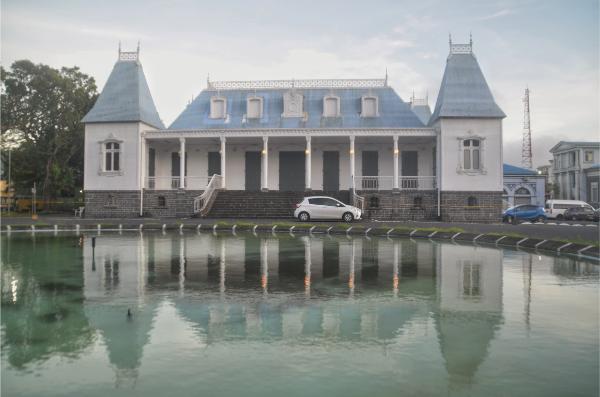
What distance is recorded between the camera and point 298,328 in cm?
612

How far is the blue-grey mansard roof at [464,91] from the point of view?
28109 mm

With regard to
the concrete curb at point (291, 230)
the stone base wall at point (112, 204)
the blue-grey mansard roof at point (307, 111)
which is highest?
the blue-grey mansard roof at point (307, 111)

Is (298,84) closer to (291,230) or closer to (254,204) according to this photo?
(254,204)

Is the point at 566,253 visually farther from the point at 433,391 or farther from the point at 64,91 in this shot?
the point at 64,91

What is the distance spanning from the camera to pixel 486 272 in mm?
10555

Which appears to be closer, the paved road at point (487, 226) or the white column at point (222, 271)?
the white column at point (222, 271)

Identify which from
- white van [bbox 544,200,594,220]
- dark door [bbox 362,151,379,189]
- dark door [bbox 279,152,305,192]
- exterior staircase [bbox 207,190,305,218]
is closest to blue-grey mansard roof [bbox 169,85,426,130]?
dark door [bbox 362,151,379,189]

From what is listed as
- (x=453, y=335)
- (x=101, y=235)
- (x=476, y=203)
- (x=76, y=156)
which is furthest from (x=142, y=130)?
(x=453, y=335)

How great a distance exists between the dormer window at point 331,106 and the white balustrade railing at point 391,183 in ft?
14.2

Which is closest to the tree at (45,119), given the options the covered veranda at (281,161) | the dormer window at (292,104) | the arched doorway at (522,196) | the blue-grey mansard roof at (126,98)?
the blue-grey mansard roof at (126,98)

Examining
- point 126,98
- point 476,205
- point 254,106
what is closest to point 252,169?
point 254,106

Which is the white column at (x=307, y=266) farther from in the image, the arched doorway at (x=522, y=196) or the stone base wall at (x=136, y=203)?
the arched doorway at (x=522, y=196)

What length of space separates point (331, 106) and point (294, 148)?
3.52 m

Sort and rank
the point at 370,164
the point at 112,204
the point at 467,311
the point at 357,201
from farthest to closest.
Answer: the point at 370,164
the point at 112,204
the point at 357,201
the point at 467,311
